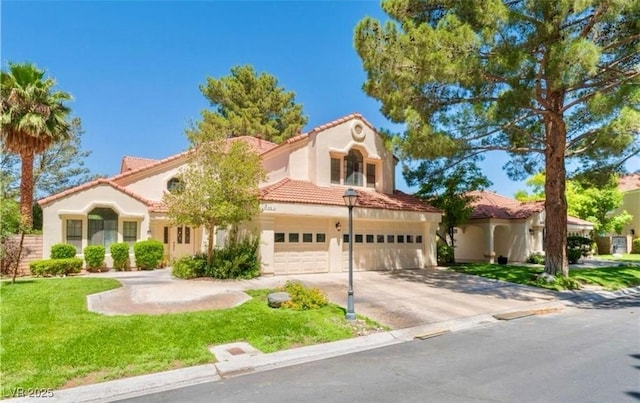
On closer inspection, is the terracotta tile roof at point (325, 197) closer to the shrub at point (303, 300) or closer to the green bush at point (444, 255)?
the green bush at point (444, 255)

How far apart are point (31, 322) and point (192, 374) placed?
4.77 m

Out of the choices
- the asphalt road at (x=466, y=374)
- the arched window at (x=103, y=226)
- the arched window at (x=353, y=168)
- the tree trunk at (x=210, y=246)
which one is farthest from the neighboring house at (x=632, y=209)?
the arched window at (x=103, y=226)

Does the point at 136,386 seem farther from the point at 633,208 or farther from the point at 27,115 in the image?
the point at 633,208

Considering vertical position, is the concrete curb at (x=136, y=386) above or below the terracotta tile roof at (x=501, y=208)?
below

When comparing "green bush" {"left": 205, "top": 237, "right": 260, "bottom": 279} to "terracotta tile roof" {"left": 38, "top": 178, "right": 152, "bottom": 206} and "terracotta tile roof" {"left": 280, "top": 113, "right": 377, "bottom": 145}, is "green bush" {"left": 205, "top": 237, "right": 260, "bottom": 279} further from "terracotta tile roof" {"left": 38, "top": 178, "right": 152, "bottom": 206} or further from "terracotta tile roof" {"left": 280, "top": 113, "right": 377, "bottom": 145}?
"terracotta tile roof" {"left": 38, "top": 178, "right": 152, "bottom": 206}

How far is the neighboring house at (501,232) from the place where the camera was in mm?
26219

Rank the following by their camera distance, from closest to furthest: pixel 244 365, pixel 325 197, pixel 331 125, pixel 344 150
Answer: pixel 244 365 < pixel 325 197 < pixel 331 125 < pixel 344 150

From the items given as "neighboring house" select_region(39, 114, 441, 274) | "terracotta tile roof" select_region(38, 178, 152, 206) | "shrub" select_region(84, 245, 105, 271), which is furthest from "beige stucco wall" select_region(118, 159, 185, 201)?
"shrub" select_region(84, 245, 105, 271)

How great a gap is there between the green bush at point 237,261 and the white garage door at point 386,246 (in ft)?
15.2

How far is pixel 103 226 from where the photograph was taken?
19.5 meters

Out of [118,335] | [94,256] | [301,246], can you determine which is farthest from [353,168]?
[118,335]

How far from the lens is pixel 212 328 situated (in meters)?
8.89

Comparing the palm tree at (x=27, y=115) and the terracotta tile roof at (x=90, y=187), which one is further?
the palm tree at (x=27, y=115)

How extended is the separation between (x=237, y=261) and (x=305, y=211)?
3608 mm
